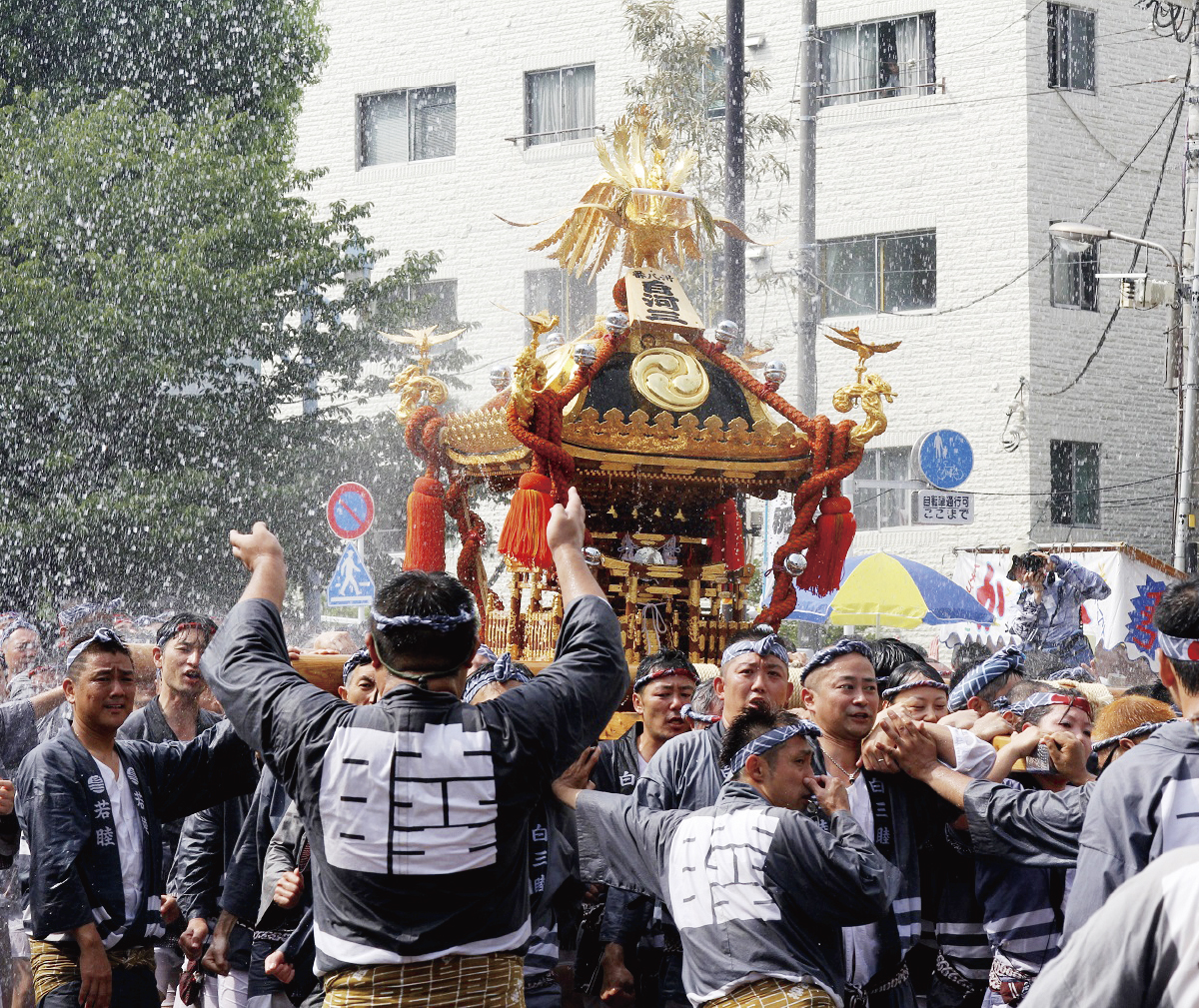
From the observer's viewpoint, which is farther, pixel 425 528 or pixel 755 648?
pixel 425 528

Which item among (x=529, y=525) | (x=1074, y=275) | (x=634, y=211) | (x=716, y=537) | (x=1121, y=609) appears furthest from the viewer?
(x=1074, y=275)

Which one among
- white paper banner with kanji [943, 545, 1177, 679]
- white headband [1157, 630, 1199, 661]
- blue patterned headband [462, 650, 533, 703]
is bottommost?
white paper banner with kanji [943, 545, 1177, 679]

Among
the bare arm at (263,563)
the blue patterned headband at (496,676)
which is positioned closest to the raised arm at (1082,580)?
the blue patterned headband at (496,676)

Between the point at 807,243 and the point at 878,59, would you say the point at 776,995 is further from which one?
the point at 878,59

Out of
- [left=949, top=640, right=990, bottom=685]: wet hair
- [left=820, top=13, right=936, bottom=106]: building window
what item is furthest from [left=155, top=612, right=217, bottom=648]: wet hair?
[left=820, top=13, right=936, bottom=106]: building window

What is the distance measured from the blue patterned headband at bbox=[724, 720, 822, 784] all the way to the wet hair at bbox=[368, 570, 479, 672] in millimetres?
712

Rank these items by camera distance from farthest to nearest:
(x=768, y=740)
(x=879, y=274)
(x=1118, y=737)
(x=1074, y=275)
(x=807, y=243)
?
(x=879, y=274) < (x=1074, y=275) < (x=807, y=243) < (x=1118, y=737) < (x=768, y=740)

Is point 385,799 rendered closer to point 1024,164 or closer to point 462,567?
point 462,567

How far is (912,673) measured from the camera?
4.26 meters

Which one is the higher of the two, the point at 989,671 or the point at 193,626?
the point at 193,626

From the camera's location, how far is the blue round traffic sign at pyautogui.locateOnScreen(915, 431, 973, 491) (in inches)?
482

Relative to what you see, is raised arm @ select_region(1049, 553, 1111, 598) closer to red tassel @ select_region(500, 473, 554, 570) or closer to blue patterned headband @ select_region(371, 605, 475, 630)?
red tassel @ select_region(500, 473, 554, 570)

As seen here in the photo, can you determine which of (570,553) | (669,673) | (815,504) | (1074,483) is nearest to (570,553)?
(570,553)

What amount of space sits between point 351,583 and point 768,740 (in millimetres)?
6896
